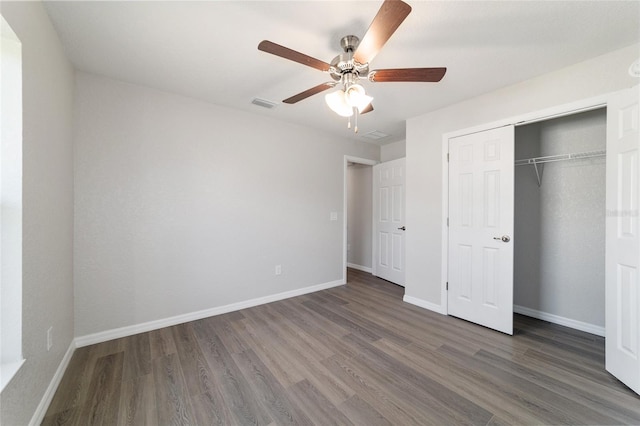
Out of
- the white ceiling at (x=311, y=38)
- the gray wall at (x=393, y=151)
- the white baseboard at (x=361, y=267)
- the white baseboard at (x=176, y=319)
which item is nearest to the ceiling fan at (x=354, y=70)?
the white ceiling at (x=311, y=38)

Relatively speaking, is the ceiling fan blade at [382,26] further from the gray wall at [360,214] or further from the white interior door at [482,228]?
the gray wall at [360,214]

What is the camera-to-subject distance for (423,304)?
3.15 metres

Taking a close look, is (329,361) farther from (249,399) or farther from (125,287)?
(125,287)

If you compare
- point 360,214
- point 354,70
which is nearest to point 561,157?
point 354,70

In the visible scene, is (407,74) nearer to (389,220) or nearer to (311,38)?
(311,38)

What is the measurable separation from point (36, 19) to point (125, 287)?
212 cm

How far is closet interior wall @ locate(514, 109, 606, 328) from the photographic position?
2.50m

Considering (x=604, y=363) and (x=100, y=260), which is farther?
(x=100, y=260)

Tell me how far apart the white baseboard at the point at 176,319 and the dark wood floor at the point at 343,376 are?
0.27 ft

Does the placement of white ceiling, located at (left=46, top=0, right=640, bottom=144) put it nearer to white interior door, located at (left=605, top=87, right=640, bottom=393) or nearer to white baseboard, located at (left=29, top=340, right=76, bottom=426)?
white interior door, located at (left=605, top=87, right=640, bottom=393)

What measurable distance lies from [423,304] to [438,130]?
2.20 meters

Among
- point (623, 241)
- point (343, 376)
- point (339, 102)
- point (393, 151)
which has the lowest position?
point (343, 376)

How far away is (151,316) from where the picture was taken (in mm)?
2539

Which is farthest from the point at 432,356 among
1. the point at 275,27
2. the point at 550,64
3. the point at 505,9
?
the point at 275,27
